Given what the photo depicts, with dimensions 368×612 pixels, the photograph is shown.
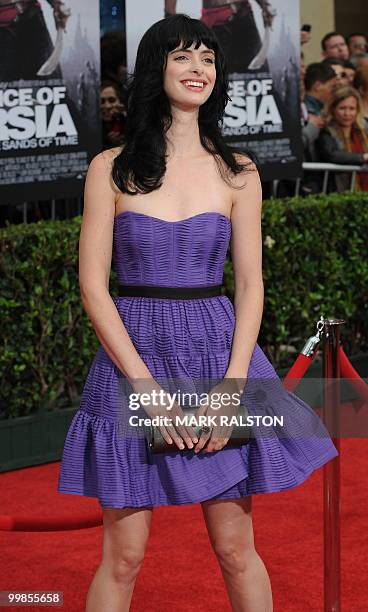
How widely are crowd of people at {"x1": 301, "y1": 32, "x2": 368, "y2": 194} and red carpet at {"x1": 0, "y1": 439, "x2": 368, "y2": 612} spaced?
365 centimetres

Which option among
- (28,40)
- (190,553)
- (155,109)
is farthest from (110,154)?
(28,40)

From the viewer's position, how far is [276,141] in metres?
7.96

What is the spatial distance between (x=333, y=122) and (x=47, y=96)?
10.5 ft

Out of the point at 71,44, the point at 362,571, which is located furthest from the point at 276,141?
the point at 362,571

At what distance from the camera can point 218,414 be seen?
3.13 m

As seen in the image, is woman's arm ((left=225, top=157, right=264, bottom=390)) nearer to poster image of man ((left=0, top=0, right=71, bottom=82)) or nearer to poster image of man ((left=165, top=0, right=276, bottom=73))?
poster image of man ((left=0, top=0, right=71, bottom=82))

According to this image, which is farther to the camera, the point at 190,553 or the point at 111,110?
the point at 111,110

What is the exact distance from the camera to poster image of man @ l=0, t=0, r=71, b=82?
6570 millimetres

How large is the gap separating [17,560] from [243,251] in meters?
2.12

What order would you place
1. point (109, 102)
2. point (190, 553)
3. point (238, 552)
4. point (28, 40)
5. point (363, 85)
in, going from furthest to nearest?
point (363, 85) → point (109, 102) → point (28, 40) → point (190, 553) → point (238, 552)

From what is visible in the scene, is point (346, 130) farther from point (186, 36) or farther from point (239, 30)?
point (186, 36)

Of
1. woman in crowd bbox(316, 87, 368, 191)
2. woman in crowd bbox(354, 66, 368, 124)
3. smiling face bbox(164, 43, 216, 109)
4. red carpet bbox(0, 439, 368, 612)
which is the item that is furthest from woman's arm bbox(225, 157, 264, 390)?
woman in crowd bbox(354, 66, 368, 124)

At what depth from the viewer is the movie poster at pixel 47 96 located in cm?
660

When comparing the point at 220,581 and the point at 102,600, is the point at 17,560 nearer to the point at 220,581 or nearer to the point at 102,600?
the point at 220,581
